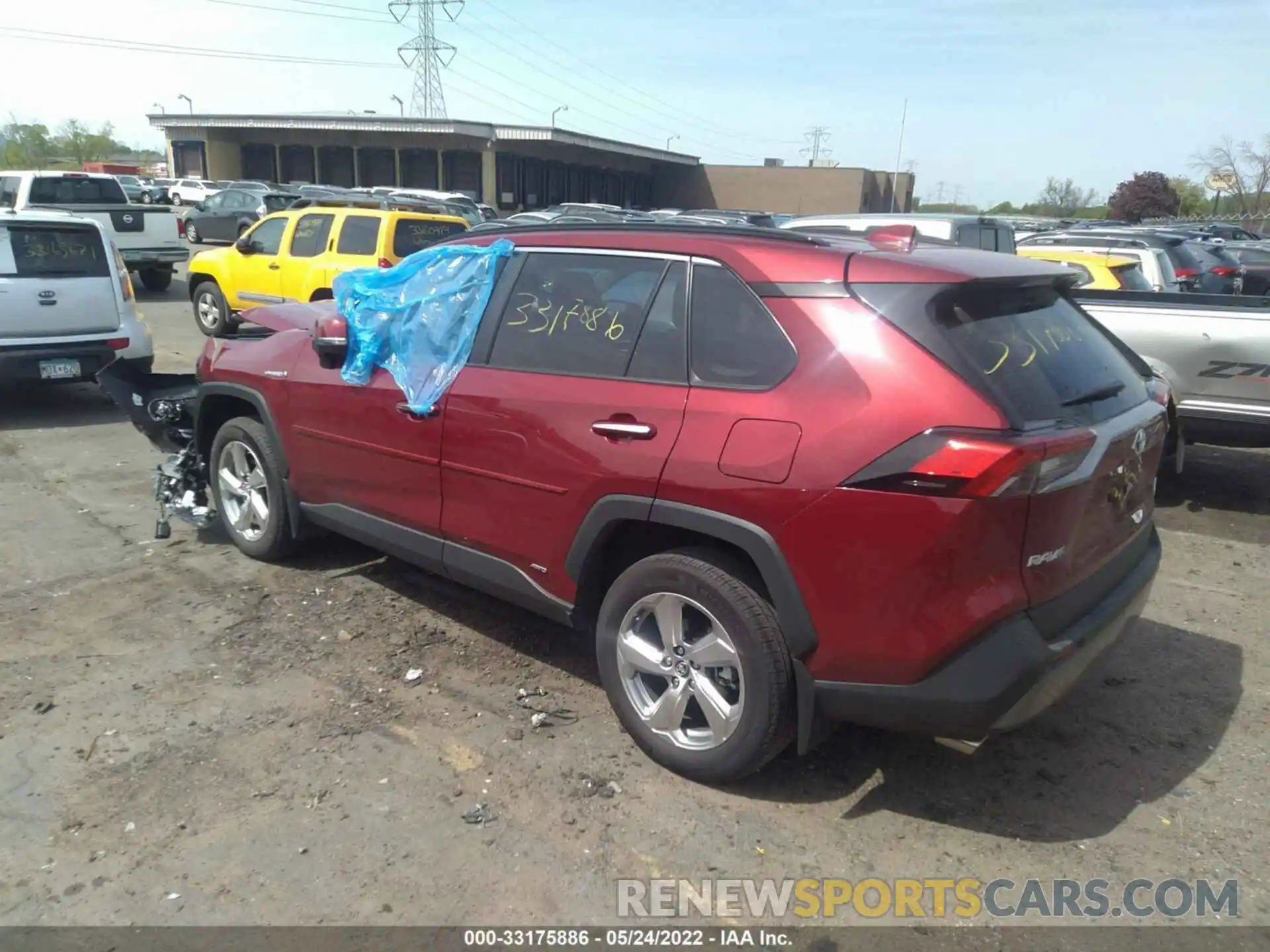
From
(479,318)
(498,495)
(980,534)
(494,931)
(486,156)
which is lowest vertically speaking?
(494,931)

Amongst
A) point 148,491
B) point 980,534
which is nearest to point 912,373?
point 980,534

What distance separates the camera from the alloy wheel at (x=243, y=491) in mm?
5059

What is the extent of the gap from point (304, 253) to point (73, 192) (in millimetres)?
8513

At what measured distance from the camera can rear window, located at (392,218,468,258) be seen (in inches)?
421

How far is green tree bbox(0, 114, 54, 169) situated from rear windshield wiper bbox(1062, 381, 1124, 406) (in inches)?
3321

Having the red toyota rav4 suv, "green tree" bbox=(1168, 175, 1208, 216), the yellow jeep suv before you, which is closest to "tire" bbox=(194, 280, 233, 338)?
the yellow jeep suv

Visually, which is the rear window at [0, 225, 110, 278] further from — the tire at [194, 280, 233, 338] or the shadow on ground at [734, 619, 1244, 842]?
the shadow on ground at [734, 619, 1244, 842]

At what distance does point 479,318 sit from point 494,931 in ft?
7.57

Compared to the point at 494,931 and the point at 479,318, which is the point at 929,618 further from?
the point at 479,318

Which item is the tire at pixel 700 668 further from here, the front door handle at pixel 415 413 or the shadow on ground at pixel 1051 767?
the front door handle at pixel 415 413

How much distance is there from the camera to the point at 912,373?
2736 mm

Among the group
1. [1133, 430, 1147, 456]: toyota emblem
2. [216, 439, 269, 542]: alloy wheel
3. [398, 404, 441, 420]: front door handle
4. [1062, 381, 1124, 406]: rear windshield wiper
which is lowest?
[216, 439, 269, 542]: alloy wheel

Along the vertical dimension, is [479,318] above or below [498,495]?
above

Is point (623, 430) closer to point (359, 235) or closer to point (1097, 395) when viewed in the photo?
point (1097, 395)
